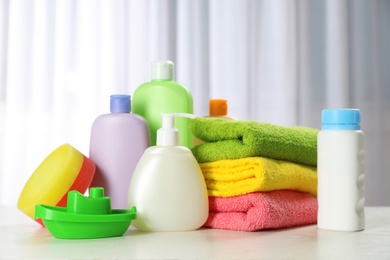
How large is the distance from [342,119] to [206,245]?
10.8 inches

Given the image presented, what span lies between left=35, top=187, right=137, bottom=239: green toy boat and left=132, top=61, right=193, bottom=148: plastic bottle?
22 centimetres

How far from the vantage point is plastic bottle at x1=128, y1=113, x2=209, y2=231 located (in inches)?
33.7

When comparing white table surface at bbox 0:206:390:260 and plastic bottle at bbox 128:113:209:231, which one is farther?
plastic bottle at bbox 128:113:209:231

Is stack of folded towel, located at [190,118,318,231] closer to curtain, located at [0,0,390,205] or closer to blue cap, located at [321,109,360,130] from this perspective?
blue cap, located at [321,109,360,130]

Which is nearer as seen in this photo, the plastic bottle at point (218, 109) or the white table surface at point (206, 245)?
the white table surface at point (206, 245)

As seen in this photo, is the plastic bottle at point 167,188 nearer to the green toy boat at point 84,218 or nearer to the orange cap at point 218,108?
the green toy boat at point 84,218

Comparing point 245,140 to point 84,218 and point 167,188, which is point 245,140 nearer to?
point 167,188

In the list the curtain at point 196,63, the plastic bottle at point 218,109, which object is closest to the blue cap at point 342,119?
the plastic bottle at point 218,109

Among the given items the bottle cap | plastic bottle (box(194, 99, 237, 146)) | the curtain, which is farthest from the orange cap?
the curtain

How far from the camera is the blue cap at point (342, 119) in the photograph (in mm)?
876

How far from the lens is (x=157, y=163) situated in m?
0.86

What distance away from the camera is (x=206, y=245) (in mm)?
750

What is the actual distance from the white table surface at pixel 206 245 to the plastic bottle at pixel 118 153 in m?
0.08

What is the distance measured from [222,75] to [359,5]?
54 centimetres
